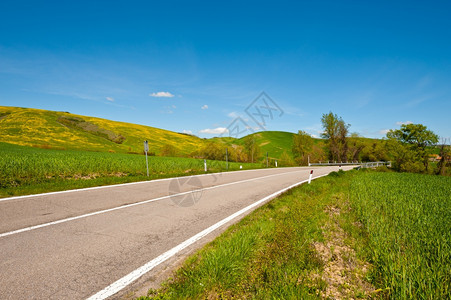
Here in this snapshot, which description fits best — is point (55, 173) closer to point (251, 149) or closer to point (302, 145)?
point (251, 149)

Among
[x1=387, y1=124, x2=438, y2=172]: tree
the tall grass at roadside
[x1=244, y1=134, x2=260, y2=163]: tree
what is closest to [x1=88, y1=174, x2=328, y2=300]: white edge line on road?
the tall grass at roadside

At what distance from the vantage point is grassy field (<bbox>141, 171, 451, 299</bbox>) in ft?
8.16

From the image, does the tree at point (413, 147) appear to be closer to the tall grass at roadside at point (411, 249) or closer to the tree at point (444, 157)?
the tree at point (444, 157)

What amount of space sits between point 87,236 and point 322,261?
4.19 meters

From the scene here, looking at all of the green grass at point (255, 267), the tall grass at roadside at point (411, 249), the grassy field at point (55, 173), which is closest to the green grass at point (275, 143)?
the grassy field at point (55, 173)

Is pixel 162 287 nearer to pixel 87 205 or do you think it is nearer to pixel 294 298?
pixel 294 298

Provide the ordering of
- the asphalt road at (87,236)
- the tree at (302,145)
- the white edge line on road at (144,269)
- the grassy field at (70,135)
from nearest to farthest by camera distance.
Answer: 1. the white edge line on road at (144,269)
2. the asphalt road at (87,236)
3. the grassy field at (70,135)
4. the tree at (302,145)

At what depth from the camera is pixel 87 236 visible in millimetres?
3834

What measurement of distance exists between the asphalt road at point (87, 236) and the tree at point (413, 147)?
2129 inches

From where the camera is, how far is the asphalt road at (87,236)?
2.55m

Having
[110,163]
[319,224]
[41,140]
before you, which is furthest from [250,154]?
[319,224]

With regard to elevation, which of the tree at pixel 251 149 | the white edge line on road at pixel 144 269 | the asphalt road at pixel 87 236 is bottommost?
the white edge line on road at pixel 144 269

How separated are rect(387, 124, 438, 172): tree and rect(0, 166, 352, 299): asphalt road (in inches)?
2129

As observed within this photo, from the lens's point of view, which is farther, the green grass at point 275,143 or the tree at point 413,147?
the green grass at point 275,143
